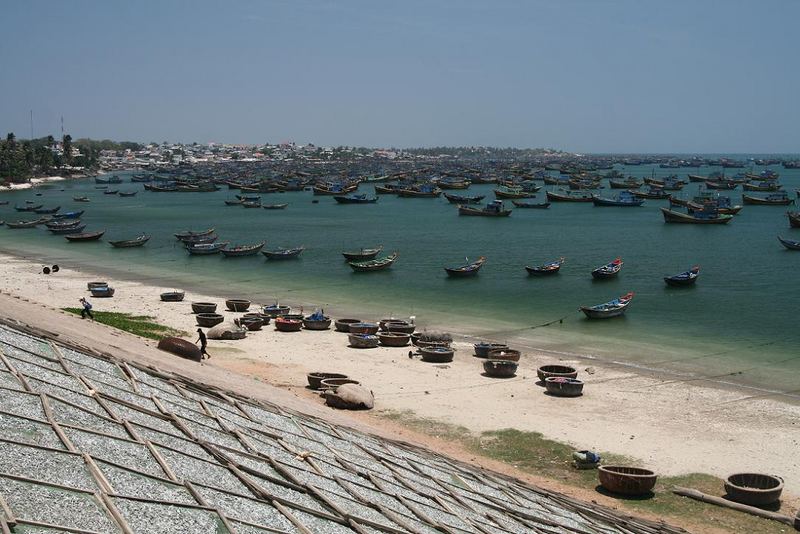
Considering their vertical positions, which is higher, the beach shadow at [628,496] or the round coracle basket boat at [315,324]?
the round coracle basket boat at [315,324]

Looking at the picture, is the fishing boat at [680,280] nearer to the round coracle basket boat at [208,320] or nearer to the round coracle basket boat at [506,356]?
the round coracle basket boat at [506,356]

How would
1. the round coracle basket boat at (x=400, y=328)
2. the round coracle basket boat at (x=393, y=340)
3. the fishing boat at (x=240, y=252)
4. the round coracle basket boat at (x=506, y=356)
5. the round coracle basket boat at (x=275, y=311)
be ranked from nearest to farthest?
1. the round coracle basket boat at (x=506, y=356)
2. the round coracle basket boat at (x=393, y=340)
3. the round coracle basket boat at (x=400, y=328)
4. the round coracle basket boat at (x=275, y=311)
5. the fishing boat at (x=240, y=252)

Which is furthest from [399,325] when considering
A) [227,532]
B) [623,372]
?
[227,532]

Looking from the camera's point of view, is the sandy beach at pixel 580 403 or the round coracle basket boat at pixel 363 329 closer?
the sandy beach at pixel 580 403

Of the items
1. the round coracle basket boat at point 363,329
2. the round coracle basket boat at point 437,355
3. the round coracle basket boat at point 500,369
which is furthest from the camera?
the round coracle basket boat at point 363,329

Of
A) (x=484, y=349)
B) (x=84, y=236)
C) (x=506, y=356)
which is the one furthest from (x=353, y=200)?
(x=506, y=356)

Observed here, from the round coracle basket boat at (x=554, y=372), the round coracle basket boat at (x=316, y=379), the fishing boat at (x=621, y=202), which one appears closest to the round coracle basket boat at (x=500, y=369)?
the round coracle basket boat at (x=554, y=372)

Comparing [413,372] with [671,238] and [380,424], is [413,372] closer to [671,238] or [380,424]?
[380,424]

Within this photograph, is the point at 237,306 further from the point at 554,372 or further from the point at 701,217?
the point at 701,217
